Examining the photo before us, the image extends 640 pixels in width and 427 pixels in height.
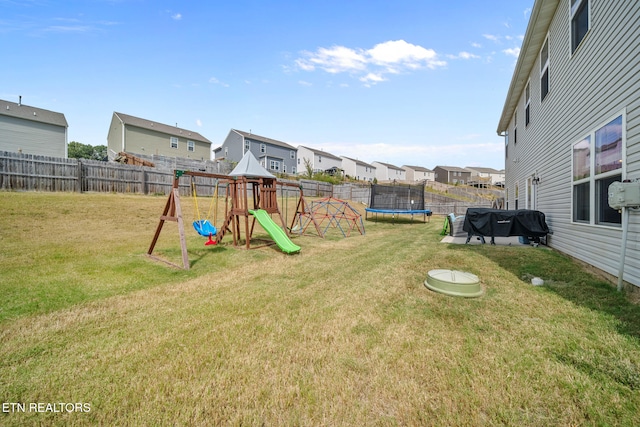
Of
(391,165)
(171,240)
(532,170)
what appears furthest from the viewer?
(391,165)

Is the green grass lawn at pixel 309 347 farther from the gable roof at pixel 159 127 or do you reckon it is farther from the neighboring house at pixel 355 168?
the neighboring house at pixel 355 168

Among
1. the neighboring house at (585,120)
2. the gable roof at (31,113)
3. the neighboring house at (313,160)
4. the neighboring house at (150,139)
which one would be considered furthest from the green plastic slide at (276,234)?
the neighboring house at (313,160)

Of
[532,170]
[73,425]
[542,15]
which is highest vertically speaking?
[542,15]

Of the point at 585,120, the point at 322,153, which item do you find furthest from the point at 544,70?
the point at 322,153

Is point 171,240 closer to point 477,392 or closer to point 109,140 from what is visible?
point 477,392

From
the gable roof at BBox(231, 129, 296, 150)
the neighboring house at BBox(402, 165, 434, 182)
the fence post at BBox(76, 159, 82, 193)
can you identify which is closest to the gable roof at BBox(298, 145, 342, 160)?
the gable roof at BBox(231, 129, 296, 150)

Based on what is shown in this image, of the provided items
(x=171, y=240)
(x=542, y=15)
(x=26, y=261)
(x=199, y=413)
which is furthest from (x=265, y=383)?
(x=542, y=15)

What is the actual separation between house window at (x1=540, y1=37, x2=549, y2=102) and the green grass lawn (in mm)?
5365

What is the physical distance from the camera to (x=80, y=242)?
7.01m

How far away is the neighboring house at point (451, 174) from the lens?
60281 millimetres

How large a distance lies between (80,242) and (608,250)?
1123 cm

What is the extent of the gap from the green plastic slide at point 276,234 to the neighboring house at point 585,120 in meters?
5.78

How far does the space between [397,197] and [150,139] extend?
1029 inches

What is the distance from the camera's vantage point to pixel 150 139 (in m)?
28.4
